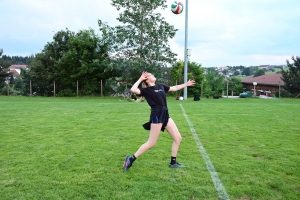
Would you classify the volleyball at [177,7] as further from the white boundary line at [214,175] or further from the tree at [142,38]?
the white boundary line at [214,175]

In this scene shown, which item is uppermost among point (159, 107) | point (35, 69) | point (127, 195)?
point (35, 69)

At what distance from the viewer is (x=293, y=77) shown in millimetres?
34062

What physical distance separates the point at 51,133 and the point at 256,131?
5872 millimetres

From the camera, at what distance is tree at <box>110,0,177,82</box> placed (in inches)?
875

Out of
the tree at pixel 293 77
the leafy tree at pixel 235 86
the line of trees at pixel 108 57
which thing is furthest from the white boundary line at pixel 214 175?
the leafy tree at pixel 235 86

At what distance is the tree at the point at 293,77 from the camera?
32956 mm

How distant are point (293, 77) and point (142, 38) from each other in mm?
22495

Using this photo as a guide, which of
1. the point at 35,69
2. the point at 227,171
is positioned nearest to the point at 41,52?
the point at 35,69

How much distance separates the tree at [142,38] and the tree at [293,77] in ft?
62.1

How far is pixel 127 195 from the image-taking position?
348 cm

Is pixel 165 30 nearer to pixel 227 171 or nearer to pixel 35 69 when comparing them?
pixel 35 69

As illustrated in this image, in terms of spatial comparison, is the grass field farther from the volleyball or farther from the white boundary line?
the volleyball

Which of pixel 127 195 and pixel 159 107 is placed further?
pixel 159 107

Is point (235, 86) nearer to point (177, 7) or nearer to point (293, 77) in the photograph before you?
point (293, 77)
